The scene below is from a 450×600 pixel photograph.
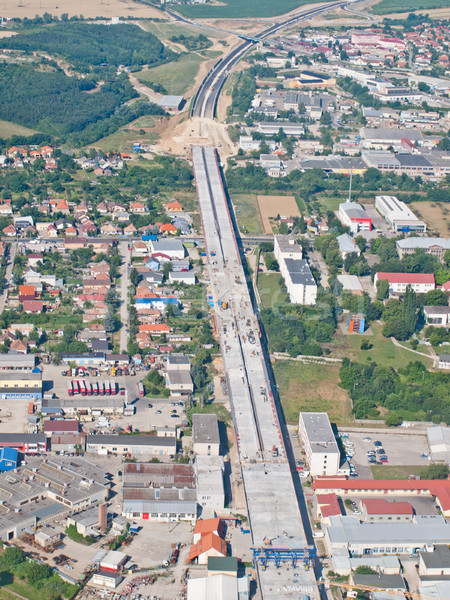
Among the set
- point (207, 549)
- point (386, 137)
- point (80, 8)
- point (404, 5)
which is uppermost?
point (404, 5)

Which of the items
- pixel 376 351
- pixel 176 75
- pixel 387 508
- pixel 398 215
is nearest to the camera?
pixel 387 508

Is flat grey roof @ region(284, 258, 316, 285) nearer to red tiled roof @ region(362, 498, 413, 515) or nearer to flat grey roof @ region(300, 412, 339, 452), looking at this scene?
flat grey roof @ region(300, 412, 339, 452)

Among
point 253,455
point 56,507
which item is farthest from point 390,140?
point 56,507

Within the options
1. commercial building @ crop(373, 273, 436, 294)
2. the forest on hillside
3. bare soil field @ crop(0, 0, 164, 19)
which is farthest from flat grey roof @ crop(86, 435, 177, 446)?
bare soil field @ crop(0, 0, 164, 19)

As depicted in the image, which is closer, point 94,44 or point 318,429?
point 318,429

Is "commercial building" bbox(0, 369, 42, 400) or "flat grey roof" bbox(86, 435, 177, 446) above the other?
"flat grey roof" bbox(86, 435, 177, 446)

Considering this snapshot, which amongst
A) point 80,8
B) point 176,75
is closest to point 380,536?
point 176,75

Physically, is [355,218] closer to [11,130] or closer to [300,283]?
[300,283]
